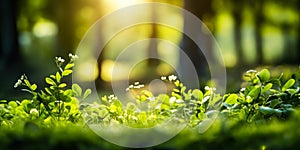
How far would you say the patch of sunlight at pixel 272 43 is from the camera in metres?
29.4

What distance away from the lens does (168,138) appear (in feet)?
7.82

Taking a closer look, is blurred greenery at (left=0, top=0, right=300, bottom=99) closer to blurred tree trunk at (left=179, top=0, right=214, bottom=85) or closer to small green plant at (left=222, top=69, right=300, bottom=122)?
blurred tree trunk at (left=179, top=0, right=214, bottom=85)

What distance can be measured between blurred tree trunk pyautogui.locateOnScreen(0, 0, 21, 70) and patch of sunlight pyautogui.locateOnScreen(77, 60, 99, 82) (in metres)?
2.62

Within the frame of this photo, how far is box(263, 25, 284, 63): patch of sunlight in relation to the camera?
96.4 feet

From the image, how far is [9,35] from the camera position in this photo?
21.7m

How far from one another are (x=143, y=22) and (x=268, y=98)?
22.7 metres

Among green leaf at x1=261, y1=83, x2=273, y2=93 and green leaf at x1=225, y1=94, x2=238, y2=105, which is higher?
green leaf at x1=261, y1=83, x2=273, y2=93

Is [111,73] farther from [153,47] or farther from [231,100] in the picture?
[231,100]

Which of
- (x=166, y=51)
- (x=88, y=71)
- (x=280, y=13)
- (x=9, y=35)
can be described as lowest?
(x=88, y=71)

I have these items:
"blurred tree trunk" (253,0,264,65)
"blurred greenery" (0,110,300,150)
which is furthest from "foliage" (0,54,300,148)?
"blurred tree trunk" (253,0,264,65)

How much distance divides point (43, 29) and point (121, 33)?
12.7ft

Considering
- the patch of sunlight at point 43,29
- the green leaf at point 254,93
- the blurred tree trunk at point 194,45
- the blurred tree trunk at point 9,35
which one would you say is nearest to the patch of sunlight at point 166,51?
the patch of sunlight at point 43,29

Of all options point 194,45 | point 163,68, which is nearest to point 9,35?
point 163,68

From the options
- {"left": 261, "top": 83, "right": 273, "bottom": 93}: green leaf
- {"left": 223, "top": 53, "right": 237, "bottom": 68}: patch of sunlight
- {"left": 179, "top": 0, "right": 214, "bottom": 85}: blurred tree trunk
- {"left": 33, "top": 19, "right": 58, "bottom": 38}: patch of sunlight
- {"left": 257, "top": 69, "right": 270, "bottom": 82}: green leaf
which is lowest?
{"left": 261, "top": 83, "right": 273, "bottom": 93}: green leaf
